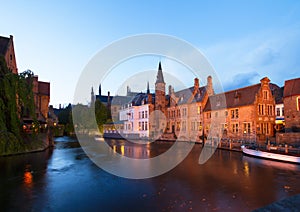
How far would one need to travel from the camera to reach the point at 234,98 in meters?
38.2

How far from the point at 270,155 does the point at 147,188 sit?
54.7 feet

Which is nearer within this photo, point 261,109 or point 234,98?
point 261,109

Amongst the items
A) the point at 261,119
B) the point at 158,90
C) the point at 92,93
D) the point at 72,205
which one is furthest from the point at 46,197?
the point at 92,93

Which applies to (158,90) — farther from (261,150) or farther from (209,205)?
(209,205)

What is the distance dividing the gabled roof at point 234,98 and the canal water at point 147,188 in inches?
688

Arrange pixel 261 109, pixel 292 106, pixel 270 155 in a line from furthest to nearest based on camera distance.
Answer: pixel 261 109, pixel 292 106, pixel 270 155

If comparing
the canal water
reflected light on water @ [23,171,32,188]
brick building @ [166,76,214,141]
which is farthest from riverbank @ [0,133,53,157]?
brick building @ [166,76,214,141]

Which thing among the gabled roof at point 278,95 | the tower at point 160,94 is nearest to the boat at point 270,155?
the gabled roof at point 278,95

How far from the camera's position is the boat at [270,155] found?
2139 centimetres

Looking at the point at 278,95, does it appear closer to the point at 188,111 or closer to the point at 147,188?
the point at 188,111

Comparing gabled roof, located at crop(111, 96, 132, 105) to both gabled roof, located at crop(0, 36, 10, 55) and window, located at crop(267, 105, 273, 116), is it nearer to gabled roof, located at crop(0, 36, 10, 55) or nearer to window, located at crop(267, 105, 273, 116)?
gabled roof, located at crop(0, 36, 10, 55)

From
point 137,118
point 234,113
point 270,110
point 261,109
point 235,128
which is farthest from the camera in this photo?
point 137,118

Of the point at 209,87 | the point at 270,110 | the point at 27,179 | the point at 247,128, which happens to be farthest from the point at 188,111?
the point at 27,179

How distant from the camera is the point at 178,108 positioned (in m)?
51.5
